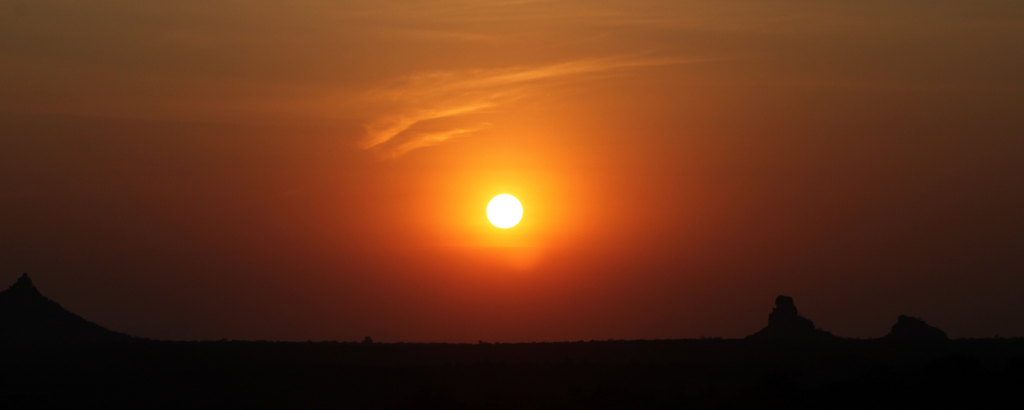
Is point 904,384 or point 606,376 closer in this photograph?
point 904,384

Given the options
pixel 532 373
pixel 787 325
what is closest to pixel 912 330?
pixel 787 325

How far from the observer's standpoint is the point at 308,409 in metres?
48.2

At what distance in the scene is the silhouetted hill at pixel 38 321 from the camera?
78.9 meters

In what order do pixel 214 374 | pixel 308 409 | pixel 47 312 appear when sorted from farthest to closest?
pixel 47 312 < pixel 214 374 < pixel 308 409

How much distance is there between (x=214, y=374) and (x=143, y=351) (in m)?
9.69

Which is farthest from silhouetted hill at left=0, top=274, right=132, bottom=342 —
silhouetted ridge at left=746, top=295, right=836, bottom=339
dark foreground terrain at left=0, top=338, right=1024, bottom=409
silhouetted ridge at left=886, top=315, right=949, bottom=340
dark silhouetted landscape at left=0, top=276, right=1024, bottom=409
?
silhouetted ridge at left=886, top=315, right=949, bottom=340

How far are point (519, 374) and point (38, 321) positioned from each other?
47727 millimetres

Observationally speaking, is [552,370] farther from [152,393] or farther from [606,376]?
[152,393]

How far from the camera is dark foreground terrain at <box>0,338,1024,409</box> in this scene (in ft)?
129

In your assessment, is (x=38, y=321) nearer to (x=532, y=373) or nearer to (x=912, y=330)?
(x=532, y=373)

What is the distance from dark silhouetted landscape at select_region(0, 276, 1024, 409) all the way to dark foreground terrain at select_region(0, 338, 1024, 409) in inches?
4.0

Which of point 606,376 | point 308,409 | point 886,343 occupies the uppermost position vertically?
point 886,343

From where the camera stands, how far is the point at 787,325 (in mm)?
78062

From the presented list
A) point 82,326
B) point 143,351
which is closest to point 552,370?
point 143,351
